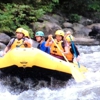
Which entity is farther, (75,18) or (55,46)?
(75,18)

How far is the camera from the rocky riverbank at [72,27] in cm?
1271

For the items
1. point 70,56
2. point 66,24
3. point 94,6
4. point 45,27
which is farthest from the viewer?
point 94,6

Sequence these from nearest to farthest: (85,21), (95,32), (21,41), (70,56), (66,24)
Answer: (21,41) → (70,56) → (66,24) → (95,32) → (85,21)

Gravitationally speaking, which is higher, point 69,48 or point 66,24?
point 69,48

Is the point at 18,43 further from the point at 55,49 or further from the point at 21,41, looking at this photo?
the point at 55,49

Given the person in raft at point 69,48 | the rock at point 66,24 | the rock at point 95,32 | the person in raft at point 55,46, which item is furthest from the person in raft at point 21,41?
the rock at point 95,32

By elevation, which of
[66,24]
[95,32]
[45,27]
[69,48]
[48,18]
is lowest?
[95,32]

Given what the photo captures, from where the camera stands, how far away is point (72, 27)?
47.9ft

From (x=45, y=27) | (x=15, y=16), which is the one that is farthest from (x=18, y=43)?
(x=45, y=27)

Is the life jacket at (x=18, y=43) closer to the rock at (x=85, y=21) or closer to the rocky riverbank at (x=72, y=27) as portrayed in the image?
the rocky riverbank at (x=72, y=27)

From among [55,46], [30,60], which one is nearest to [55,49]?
[55,46]

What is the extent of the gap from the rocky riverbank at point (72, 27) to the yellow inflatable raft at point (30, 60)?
15.3 ft

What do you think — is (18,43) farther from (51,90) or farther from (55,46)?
(51,90)

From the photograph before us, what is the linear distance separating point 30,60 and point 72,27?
29.3 ft
